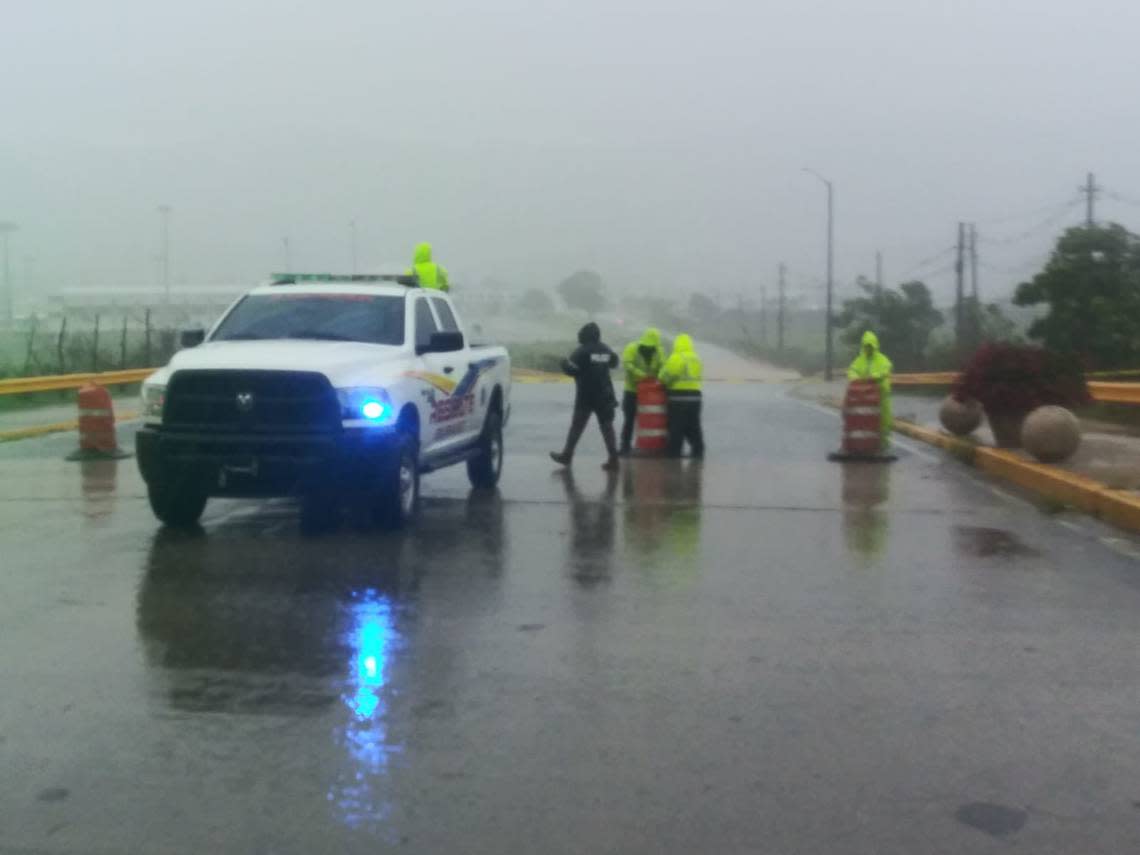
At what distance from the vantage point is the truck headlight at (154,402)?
1165cm

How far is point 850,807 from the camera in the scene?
5.39 meters

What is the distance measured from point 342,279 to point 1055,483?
7108mm

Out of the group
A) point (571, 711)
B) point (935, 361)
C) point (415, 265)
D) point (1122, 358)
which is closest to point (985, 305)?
point (935, 361)

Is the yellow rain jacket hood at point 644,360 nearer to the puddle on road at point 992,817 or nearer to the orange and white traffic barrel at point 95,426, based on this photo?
the orange and white traffic barrel at point 95,426

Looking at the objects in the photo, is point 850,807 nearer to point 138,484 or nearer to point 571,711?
point 571,711

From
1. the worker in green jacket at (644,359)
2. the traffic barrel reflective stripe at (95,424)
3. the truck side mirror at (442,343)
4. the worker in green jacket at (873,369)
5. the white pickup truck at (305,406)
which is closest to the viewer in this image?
the white pickup truck at (305,406)

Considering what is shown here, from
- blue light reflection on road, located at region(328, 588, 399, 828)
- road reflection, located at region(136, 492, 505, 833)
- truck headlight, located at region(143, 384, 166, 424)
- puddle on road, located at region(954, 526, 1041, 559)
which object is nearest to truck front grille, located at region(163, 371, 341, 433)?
truck headlight, located at region(143, 384, 166, 424)

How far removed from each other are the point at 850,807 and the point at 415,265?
11.1 metres

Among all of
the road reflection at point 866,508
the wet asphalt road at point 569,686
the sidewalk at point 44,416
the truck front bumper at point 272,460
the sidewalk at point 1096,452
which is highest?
the truck front bumper at point 272,460

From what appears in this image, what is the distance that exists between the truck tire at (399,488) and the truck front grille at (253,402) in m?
0.60

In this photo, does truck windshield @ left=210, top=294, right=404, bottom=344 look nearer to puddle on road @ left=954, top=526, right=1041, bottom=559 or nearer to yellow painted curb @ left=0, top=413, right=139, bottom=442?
puddle on road @ left=954, top=526, right=1041, bottom=559

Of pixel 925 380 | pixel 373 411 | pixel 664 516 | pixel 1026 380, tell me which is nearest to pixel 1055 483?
pixel 1026 380

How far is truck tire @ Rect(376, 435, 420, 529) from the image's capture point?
460 inches

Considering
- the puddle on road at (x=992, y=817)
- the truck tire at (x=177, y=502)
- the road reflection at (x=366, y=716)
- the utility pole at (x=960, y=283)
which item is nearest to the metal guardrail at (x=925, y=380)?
the utility pole at (x=960, y=283)
